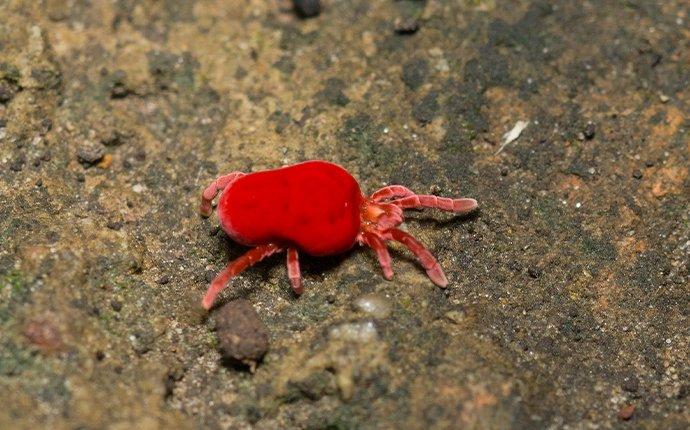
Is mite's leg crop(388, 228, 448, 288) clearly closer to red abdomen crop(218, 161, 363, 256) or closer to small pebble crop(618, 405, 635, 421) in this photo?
red abdomen crop(218, 161, 363, 256)

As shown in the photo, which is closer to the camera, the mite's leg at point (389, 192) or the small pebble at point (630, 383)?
the small pebble at point (630, 383)

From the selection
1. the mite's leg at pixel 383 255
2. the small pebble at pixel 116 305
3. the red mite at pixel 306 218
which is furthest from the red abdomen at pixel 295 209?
the small pebble at pixel 116 305

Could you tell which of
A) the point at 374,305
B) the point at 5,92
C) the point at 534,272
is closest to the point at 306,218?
the point at 374,305

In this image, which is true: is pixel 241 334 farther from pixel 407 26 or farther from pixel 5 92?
pixel 407 26

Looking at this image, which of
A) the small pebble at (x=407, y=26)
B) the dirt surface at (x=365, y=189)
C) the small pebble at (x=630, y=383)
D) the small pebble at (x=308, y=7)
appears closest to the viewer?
the dirt surface at (x=365, y=189)

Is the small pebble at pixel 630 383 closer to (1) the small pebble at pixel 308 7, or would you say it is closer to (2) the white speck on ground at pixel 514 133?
(2) the white speck on ground at pixel 514 133

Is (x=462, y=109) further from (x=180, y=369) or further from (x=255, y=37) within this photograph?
(x=180, y=369)

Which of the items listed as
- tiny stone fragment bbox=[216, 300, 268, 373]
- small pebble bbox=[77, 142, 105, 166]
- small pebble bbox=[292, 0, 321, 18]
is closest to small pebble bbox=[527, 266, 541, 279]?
tiny stone fragment bbox=[216, 300, 268, 373]
